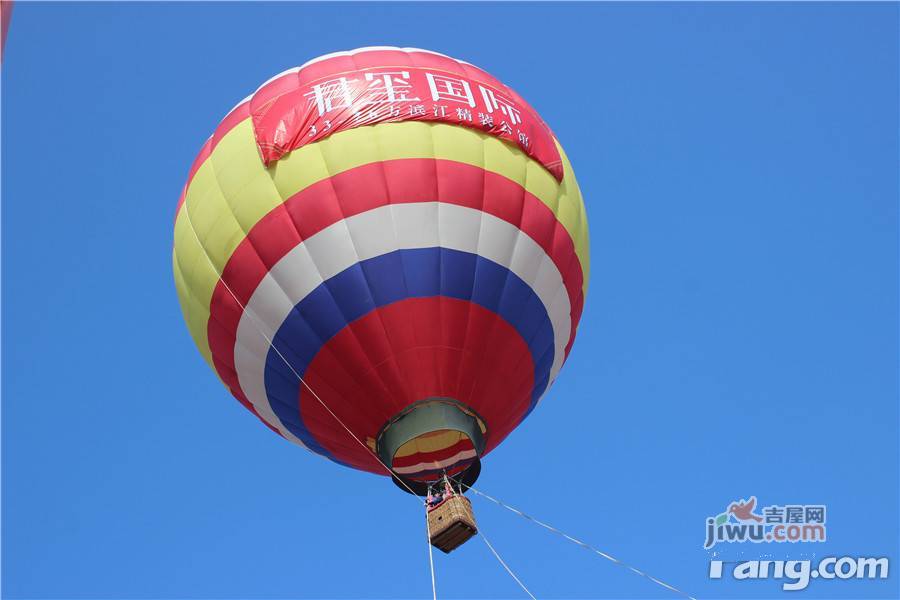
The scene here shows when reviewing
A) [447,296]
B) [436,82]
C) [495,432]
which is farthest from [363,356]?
[436,82]

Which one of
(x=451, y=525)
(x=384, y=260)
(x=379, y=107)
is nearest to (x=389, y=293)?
(x=384, y=260)

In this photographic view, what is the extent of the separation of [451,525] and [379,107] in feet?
13.5

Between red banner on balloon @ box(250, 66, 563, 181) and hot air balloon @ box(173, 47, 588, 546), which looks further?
red banner on balloon @ box(250, 66, 563, 181)

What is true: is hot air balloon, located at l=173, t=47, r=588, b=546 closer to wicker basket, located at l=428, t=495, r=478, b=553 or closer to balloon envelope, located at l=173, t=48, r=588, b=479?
Result: balloon envelope, located at l=173, t=48, r=588, b=479

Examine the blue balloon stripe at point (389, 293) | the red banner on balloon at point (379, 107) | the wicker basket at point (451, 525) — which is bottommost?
the wicker basket at point (451, 525)

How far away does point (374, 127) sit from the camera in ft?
38.2

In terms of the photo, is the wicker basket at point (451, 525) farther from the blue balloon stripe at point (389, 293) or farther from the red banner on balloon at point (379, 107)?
the red banner on balloon at point (379, 107)

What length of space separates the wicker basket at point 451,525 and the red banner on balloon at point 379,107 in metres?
3.60

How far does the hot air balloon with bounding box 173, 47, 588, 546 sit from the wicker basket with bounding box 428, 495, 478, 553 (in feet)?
1.17

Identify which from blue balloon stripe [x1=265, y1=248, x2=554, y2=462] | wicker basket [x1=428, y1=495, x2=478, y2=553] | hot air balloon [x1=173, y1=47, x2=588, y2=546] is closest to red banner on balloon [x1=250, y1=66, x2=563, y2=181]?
hot air balloon [x1=173, y1=47, x2=588, y2=546]

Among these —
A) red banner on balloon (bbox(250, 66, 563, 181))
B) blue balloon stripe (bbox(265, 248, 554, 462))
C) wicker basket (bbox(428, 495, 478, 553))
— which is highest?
red banner on balloon (bbox(250, 66, 563, 181))

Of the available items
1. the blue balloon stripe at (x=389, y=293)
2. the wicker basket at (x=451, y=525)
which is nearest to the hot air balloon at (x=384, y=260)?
the blue balloon stripe at (x=389, y=293)

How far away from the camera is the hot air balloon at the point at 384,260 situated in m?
11.3

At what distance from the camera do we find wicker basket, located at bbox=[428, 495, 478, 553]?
10.9m
